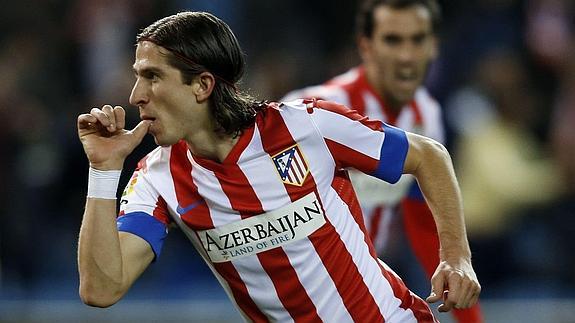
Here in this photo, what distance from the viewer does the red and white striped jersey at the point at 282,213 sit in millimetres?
3682

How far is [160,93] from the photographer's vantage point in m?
3.55

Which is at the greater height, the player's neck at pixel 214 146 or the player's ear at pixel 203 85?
the player's ear at pixel 203 85

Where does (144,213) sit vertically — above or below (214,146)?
below

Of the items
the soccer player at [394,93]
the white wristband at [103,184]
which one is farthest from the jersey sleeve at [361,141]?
the soccer player at [394,93]

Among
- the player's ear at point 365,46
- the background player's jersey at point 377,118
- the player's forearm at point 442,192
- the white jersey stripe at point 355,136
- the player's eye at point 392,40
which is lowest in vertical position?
the background player's jersey at point 377,118

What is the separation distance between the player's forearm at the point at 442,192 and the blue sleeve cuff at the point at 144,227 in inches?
35.2

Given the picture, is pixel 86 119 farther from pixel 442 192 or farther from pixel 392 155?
pixel 442 192

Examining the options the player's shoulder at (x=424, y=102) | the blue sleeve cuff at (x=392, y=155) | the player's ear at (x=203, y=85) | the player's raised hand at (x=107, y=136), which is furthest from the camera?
the player's shoulder at (x=424, y=102)

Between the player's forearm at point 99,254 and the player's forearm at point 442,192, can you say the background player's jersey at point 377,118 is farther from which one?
the player's forearm at point 99,254

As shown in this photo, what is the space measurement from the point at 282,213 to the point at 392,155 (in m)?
0.43

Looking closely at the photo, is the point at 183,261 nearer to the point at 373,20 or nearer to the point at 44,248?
the point at 44,248

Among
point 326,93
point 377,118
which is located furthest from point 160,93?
point 377,118

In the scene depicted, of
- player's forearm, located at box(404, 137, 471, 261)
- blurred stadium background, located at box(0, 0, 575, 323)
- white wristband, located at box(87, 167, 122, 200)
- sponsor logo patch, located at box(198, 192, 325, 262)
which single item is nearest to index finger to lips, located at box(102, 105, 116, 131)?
white wristband, located at box(87, 167, 122, 200)

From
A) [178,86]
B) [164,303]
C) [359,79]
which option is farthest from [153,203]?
[164,303]
